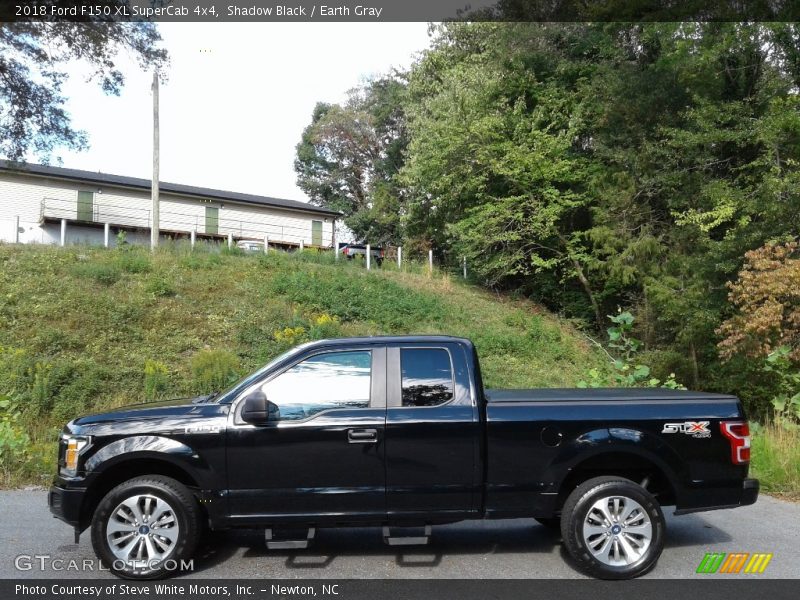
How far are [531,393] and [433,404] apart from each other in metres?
1.30

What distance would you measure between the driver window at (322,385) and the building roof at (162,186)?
27.6m

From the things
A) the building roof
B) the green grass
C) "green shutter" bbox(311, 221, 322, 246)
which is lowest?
the green grass

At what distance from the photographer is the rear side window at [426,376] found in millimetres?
5402

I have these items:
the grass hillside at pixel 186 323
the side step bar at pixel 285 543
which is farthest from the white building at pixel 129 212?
the side step bar at pixel 285 543

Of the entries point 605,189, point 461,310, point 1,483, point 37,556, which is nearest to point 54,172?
point 461,310

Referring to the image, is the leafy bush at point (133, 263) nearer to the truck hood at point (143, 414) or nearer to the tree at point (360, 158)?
the truck hood at point (143, 414)

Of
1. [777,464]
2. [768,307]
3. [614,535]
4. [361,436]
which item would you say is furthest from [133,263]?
[614,535]

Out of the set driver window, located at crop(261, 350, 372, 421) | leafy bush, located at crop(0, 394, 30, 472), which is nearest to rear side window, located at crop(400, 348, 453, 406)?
driver window, located at crop(261, 350, 372, 421)

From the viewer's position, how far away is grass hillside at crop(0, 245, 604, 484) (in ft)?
39.8

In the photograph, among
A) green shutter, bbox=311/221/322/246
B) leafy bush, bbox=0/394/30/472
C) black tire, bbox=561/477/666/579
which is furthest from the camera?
green shutter, bbox=311/221/322/246

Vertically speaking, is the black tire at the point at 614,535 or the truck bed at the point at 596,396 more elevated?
the truck bed at the point at 596,396

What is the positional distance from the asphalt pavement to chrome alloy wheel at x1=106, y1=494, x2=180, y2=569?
288mm

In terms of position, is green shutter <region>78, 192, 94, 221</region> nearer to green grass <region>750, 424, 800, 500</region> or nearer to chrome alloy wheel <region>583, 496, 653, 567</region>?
green grass <region>750, 424, 800, 500</region>

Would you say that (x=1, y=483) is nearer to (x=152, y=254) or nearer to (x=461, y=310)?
(x=152, y=254)
